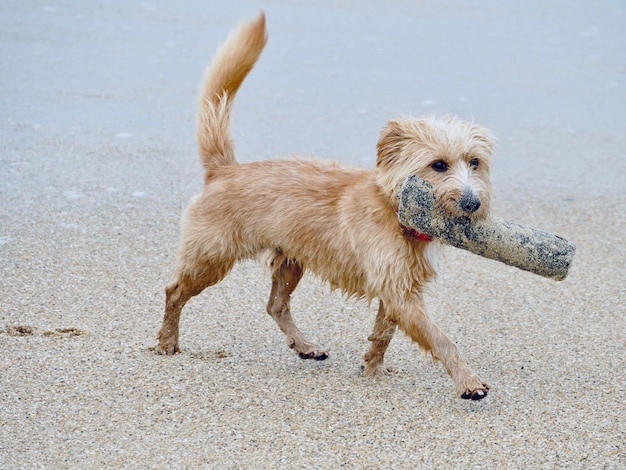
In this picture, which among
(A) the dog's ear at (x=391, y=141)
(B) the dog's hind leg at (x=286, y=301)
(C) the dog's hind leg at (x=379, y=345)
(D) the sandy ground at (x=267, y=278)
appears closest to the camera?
(D) the sandy ground at (x=267, y=278)

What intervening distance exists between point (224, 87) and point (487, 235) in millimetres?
1604

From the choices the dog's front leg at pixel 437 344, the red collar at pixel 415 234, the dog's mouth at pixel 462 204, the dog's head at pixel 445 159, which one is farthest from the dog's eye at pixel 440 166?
the dog's front leg at pixel 437 344

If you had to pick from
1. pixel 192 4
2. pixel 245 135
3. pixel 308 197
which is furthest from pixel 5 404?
pixel 192 4

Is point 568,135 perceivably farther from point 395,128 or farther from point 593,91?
point 395,128

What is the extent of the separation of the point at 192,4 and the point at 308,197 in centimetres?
888

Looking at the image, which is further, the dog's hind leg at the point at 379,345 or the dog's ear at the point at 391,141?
the dog's hind leg at the point at 379,345

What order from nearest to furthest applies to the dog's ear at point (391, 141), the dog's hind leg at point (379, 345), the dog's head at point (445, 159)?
1. the dog's head at point (445, 159)
2. the dog's ear at point (391, 141)
3. the dog's hind leg at point (379, 345)

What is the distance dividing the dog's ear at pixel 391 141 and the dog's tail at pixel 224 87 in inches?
35.3

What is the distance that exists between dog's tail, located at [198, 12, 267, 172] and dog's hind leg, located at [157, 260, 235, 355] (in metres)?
0.53

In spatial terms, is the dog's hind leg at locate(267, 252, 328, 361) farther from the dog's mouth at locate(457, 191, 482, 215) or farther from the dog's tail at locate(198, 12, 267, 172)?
the dog's mouth at locate(457, 191, 482, 215)

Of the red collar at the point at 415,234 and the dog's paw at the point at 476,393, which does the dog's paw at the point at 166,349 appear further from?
the dog's paw at the point at 476,393

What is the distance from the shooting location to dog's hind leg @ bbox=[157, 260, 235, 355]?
15.0 ft

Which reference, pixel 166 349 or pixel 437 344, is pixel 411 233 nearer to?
pixel 437 344

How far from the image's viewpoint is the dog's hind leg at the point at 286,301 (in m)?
4.67
